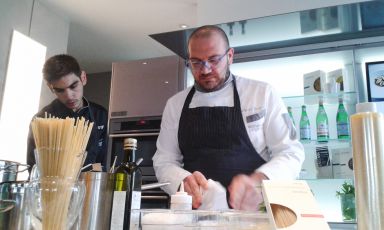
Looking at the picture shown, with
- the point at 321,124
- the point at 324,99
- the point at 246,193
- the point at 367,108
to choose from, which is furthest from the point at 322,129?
the point at 367,108

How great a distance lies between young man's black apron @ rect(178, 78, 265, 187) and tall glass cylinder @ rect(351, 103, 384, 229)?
0.77 m

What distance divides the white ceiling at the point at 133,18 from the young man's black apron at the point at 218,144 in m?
0.88

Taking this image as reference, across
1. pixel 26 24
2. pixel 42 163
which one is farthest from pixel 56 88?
pixel 42 163

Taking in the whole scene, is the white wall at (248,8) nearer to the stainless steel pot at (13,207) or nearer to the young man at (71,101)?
the young man at (71,101)

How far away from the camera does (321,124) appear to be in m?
1.93

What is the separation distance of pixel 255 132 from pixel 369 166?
85 centimetres

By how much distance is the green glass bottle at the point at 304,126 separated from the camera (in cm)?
194

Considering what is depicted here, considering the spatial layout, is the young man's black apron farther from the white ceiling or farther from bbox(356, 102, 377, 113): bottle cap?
the white ceiling

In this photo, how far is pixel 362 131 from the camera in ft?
1.66

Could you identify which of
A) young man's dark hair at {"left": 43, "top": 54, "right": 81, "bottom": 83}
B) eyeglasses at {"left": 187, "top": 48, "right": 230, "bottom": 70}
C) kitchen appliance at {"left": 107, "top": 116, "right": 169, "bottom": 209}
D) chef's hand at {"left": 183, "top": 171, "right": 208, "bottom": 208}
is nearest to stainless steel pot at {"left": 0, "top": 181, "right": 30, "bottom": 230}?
chef's hand at {"left": 183, "top": 171, "right": 208, "bottom": 208}

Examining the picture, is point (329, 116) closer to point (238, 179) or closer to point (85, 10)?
point (238, 179)

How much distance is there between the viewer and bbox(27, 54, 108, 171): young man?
162 cm

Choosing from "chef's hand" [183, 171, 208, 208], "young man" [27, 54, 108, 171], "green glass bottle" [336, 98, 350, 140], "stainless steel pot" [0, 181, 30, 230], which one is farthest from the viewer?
"green glass bottle" [336, 98, 350, 140]

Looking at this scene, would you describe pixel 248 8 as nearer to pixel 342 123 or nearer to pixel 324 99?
pixel 324 99
